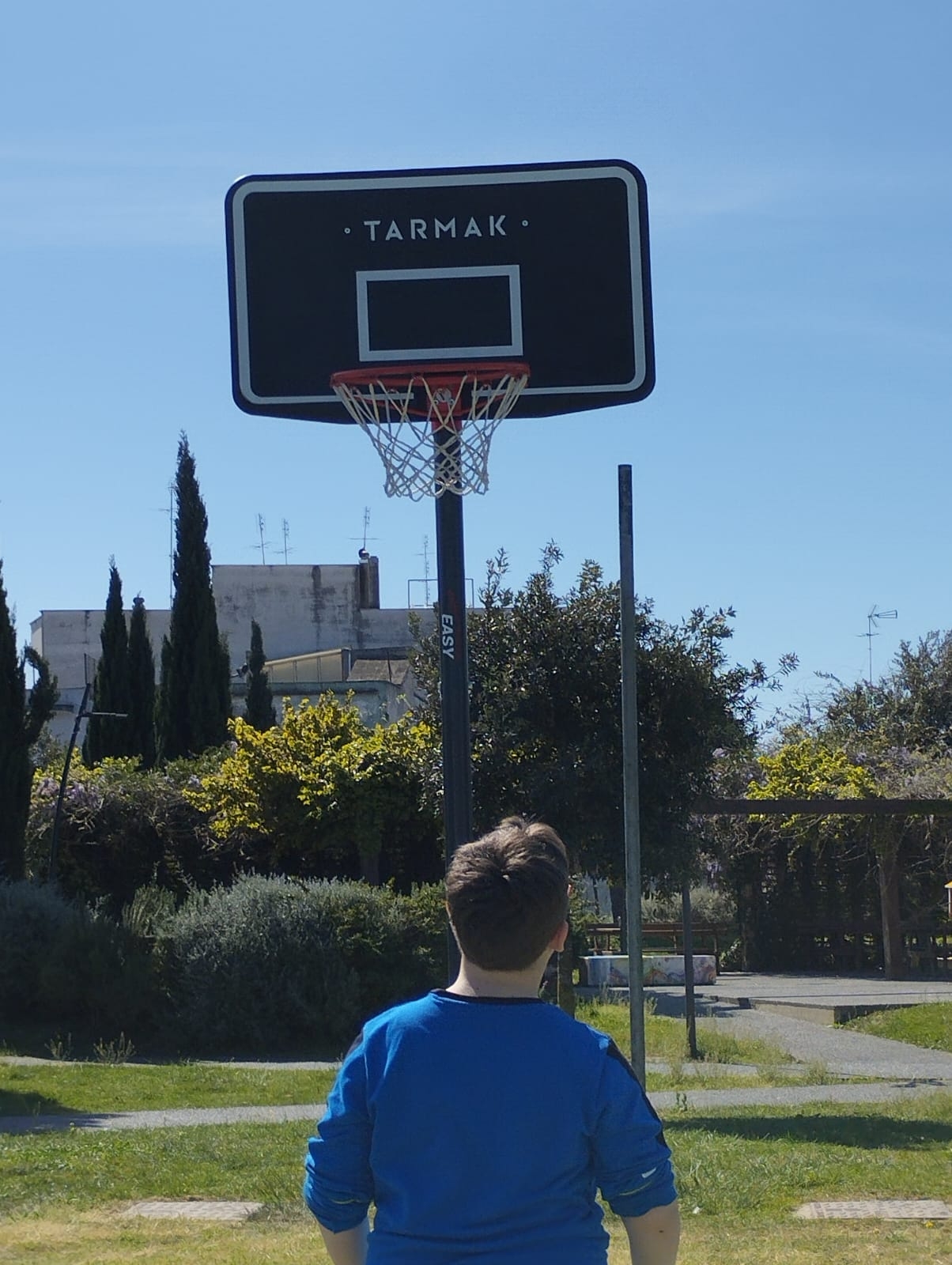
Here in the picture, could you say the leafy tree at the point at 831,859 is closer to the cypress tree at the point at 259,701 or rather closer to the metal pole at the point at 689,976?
the metal pole at the point at 689,976

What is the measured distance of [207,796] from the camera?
21547 millimetres

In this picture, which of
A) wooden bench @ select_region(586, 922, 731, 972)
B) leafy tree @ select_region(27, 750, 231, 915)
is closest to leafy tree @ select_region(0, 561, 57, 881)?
leafy tree @ select_region(27, 750, 231, 915)

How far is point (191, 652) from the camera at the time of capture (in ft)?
116

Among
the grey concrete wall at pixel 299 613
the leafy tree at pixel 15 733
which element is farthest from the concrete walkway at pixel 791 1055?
the grey concrete wall at pixel 299 613

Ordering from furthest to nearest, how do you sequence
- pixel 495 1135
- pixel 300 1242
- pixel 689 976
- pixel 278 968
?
pixel 278 968
pixel 689 976
pixel 300 1242
pixel 495 1135

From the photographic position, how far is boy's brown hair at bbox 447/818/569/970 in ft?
8.91

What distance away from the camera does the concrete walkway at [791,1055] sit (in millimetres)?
11242

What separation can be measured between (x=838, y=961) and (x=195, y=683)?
55.4 ft

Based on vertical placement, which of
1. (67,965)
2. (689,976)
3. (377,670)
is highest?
(377,670)

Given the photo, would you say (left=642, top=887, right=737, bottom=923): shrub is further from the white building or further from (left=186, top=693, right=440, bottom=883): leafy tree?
the white building

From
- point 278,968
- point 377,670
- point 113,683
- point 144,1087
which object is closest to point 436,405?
point 144,1087

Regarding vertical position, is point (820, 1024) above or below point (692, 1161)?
below

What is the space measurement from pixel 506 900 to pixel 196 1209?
5382 mm

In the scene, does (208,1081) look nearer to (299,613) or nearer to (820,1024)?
(820,1024)
